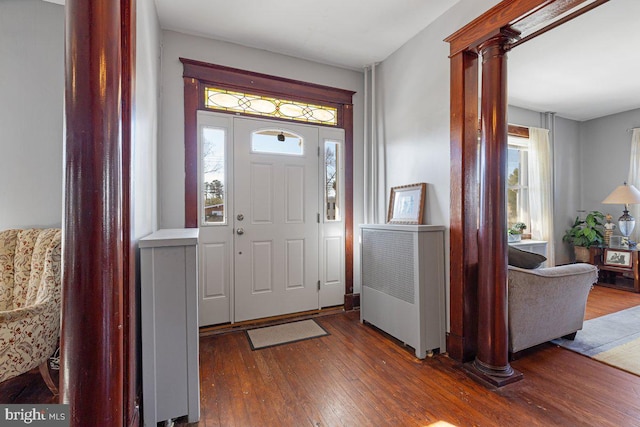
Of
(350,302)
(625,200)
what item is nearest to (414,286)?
(350,302)

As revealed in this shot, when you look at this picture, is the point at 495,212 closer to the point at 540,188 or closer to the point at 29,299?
the point at 29,299

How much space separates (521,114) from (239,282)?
4.81 m

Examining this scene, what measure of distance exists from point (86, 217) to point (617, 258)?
6.15 m

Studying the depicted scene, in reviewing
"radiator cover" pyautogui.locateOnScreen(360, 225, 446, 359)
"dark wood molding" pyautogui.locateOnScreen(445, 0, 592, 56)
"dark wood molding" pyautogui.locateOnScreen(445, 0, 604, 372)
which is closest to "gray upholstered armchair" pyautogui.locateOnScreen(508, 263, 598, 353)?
"dark wood molding" pyautogui.locateOnScreen(445, 0, 604, 372)

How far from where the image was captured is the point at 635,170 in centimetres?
446

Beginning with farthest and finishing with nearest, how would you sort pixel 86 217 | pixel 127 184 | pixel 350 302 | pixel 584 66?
pixel 350 302, pixel 584 66, pixel 127 184, pixel 86 217

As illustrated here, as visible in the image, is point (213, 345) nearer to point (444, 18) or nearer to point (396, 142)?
point (396, 142)

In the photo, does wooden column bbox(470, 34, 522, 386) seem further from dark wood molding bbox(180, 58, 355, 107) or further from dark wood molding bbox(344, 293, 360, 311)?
dark wood molding bbox(180, 58, 355, 107)

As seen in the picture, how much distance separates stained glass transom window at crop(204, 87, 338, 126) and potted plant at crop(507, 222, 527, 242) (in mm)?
2941

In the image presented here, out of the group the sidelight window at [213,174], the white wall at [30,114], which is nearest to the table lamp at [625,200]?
the sidelight window at [213,174]

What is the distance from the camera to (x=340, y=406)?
1.72 m

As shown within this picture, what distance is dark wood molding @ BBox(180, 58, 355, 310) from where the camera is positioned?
272 centimetres

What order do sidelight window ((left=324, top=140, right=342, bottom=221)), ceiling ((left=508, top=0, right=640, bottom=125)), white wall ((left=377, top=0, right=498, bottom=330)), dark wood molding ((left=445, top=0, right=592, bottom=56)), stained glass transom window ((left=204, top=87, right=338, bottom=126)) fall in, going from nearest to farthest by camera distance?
dark wood molding ((left=445, top=0, right=592, bottom=56)) < white wall ((left=377, top=0, right=498, bottom=330)) < ceiling ((left=508, top=0, right=640, bottom=125)) < stained glass transom window ((left=204, top=87, right=338, bottom=126)) < sidelight window ((left=324, top=140, right=342, bottom=221))

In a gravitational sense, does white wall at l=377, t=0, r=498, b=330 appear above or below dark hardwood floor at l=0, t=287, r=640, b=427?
above
